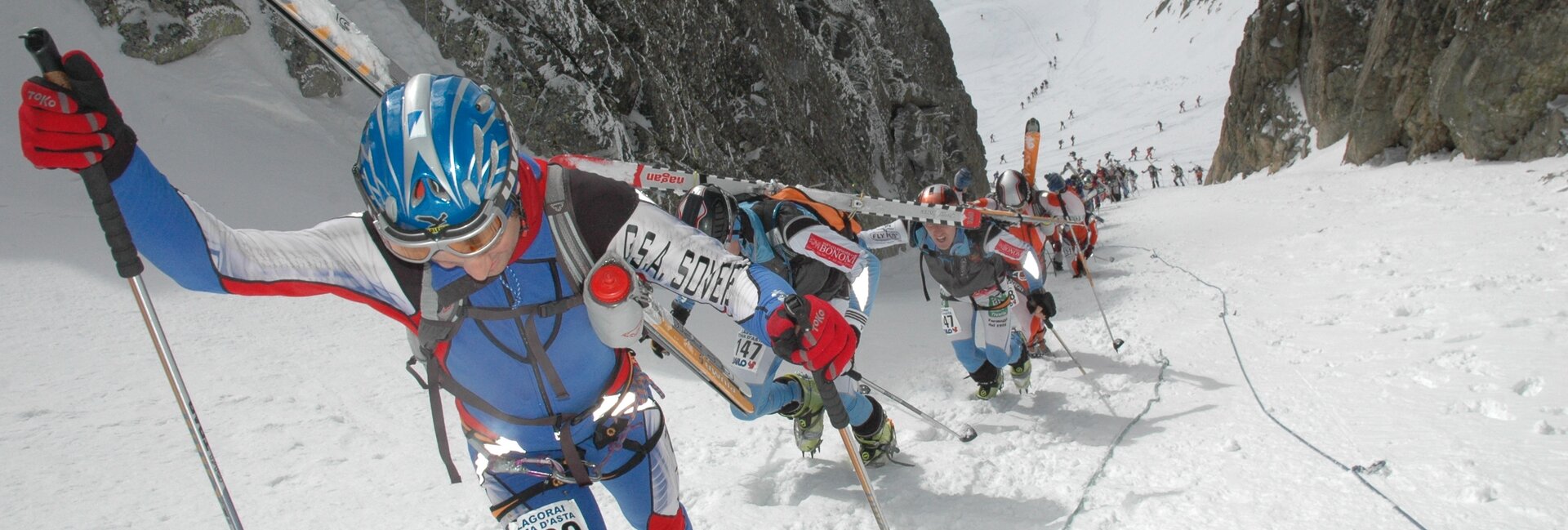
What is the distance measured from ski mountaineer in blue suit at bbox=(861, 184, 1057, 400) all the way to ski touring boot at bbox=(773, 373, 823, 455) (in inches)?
72.7

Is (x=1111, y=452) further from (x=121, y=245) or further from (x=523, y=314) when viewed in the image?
(x=121, y=245)

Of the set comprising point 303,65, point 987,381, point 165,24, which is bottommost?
point 987,381

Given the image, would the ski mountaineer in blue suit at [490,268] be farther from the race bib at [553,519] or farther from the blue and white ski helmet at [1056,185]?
the blue and white ski helmet at [1056,185]

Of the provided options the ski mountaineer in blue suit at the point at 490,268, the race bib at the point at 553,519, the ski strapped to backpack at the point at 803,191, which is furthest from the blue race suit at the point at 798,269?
the race bib at the point at 553,519

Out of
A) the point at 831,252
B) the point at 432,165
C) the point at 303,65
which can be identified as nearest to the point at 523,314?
the point at 432,165

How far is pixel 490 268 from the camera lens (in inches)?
101

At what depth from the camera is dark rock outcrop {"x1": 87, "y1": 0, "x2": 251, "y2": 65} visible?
1248 centimetres

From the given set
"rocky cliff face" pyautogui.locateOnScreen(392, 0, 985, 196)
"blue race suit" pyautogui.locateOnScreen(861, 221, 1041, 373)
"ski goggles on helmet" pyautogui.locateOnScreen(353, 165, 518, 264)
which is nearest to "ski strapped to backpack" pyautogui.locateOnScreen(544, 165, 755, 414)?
"ski goggles on helmet" pyautogui.locateOnScreen(353, 165, 518, 264)

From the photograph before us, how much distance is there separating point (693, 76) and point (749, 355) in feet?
41.6

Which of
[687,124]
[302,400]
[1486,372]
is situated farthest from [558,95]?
[1486,372]

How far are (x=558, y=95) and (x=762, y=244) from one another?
9.60m

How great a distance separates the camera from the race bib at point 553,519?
2830 mm

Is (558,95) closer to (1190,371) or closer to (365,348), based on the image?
(365,348)

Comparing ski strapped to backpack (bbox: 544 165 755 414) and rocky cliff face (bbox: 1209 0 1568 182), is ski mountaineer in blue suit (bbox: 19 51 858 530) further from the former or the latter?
rocky cliff face (bbox: 1209 0 1568 182)
